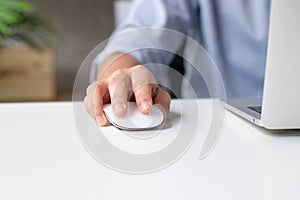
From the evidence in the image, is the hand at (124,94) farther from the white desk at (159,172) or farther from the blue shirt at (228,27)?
the blue shirt at (228,27)

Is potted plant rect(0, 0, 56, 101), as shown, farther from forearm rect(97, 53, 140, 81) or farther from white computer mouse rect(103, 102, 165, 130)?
white computer mouse rect(103, 102, 165, 130)

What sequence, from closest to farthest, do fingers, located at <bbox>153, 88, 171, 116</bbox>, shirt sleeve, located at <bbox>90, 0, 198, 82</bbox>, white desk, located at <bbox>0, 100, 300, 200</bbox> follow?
white desk, located at <bbox>0, 100, 300, 200</bbox>, fingers, located at <bbox>153, 88, 171, 116</bbox>, shirt sleeve, located at <bbox>90, 0, 198, 82</bbox>

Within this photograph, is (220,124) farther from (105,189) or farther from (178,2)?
(178,2)

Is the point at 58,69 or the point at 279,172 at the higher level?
the point at 58,69

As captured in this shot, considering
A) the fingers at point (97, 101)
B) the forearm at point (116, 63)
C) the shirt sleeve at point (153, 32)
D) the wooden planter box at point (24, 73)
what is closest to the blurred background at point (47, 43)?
the wooden planter box at point (24, 73)

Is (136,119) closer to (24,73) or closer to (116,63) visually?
(116,63)

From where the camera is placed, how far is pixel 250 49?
3.10ft

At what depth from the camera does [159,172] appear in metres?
0.34

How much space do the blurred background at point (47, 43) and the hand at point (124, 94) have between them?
70.6 inches

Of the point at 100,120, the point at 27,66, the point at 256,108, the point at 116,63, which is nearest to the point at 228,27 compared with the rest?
the point at 116,63

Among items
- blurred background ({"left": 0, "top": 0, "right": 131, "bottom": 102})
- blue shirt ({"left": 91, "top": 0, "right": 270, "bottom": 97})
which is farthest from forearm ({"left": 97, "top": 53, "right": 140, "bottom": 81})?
blurred background ({"left": 0, "top": 0, "right": 131, "bottom": 102})

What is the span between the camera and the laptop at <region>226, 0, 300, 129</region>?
1.32ft

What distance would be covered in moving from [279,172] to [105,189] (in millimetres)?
135

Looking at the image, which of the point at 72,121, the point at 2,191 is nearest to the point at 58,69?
the point at 72,121
